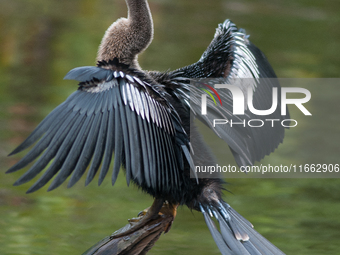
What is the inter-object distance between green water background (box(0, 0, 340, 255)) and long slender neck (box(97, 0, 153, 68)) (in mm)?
1168

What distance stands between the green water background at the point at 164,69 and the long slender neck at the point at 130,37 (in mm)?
1168

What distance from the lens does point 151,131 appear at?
282 cm

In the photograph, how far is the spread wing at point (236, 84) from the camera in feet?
10.5

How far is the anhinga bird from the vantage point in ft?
8.53

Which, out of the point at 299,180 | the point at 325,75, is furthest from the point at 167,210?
the point at 325,75

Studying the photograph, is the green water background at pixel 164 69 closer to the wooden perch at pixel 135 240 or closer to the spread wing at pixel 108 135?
the wooden perch at pixel 135 240

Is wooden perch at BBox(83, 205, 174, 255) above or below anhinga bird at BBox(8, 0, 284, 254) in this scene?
below

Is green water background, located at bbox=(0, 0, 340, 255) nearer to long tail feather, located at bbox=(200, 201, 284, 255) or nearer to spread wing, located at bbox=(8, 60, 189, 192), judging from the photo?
long tail feather, located at bbox=(200, 201, 284, 255)

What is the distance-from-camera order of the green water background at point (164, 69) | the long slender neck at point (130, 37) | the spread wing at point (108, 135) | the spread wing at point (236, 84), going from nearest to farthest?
the spread wing at point (108, 135)
the spread wing at point (236, 84)
the long slender neck at point (130, 37)
the green water background at point (164, 69)

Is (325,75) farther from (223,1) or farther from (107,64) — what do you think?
(107,64)

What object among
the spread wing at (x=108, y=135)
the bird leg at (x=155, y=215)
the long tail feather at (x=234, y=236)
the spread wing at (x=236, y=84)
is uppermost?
the spread wing at (x=236, y=84)

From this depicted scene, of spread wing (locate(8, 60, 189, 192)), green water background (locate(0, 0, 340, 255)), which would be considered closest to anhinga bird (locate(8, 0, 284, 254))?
spread wing (locate(8, 60, 189, 192))

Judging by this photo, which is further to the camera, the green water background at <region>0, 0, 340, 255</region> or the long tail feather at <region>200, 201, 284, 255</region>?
the green water background at <region>0, 0, 340, 255</region>

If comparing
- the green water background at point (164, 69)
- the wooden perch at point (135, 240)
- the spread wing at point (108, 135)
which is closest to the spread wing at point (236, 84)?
the spread wing at point (108, 135)
